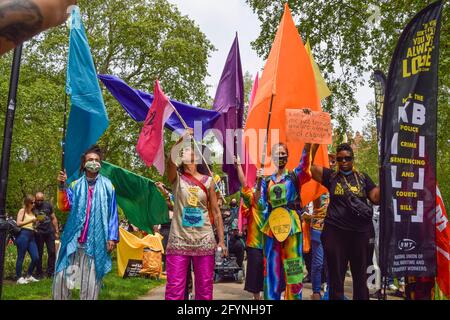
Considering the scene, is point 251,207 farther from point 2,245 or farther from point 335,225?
point 2,245

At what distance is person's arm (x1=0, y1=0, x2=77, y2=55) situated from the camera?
1015 millimetres

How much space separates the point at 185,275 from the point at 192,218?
60 cm

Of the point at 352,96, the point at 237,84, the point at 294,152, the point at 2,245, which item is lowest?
the point at 2,245

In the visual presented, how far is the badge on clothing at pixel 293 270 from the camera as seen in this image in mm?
5484

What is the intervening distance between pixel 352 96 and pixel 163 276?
9643mm

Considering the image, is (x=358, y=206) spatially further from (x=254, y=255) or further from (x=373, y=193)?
(x=254, y=255)

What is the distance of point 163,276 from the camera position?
11367mm

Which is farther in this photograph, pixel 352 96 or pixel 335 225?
pixel 352 96

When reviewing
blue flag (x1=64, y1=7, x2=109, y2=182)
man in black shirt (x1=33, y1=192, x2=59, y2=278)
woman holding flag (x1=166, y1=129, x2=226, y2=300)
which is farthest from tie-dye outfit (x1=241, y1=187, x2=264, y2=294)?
man in black shirt (x1=33, y1=192, x2=59, y2=278)

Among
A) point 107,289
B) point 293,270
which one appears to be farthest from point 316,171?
point 107,289

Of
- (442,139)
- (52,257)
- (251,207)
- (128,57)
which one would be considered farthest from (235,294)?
(128,57)

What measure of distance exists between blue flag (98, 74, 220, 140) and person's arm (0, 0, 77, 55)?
20.0 feet

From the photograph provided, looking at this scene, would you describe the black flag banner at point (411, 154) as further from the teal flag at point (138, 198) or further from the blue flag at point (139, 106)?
the blue flag at point (139, 106)

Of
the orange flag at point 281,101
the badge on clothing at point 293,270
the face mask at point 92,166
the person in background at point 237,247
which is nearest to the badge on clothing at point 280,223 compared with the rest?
the badge on clothing at point 293,270
